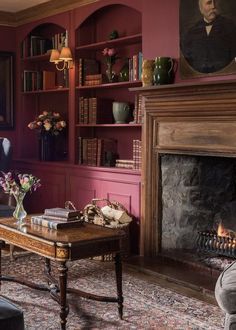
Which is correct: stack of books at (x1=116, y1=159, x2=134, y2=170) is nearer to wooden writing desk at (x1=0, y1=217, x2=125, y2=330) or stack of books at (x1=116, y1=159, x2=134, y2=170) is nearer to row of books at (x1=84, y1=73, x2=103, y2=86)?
row of books at (x1=84, y1=73, x2=103, y2=86)

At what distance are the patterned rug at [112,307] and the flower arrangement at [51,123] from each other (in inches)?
77.8

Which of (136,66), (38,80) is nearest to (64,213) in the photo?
(136,66)

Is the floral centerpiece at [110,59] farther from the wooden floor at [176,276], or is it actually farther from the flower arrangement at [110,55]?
the wooden floor at [176,276]

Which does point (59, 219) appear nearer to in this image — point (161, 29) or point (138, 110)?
point (138, 110)

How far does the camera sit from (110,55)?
5.46 meters

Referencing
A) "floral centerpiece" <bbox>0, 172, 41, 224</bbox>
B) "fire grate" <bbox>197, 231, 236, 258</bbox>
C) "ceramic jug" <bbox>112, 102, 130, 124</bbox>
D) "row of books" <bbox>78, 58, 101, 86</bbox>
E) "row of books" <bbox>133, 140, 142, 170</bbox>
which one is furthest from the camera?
A: "row of books" <bbox>78, 58, 101, 86</bbox>

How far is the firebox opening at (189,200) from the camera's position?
4562 mm

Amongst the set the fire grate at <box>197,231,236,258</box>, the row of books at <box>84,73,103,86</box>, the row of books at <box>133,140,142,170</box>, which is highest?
the row of books at <box>84,73,103,86</box>

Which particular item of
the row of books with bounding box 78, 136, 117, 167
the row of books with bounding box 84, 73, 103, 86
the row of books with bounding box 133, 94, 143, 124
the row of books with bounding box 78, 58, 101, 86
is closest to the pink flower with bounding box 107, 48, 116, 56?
the row of books with bounding box 84, 73, 103, 86

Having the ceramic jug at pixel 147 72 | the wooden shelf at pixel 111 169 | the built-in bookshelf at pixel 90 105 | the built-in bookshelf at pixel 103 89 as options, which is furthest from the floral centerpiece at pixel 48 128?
the ceramic jug at pixel 147 72

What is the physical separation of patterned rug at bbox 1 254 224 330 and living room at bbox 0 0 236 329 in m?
0.02

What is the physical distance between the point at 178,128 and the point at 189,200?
2.30 feet

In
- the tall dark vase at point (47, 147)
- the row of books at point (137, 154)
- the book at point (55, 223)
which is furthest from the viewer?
the tall dark vase at point (47, 147)

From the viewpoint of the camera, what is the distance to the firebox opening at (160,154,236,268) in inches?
180
